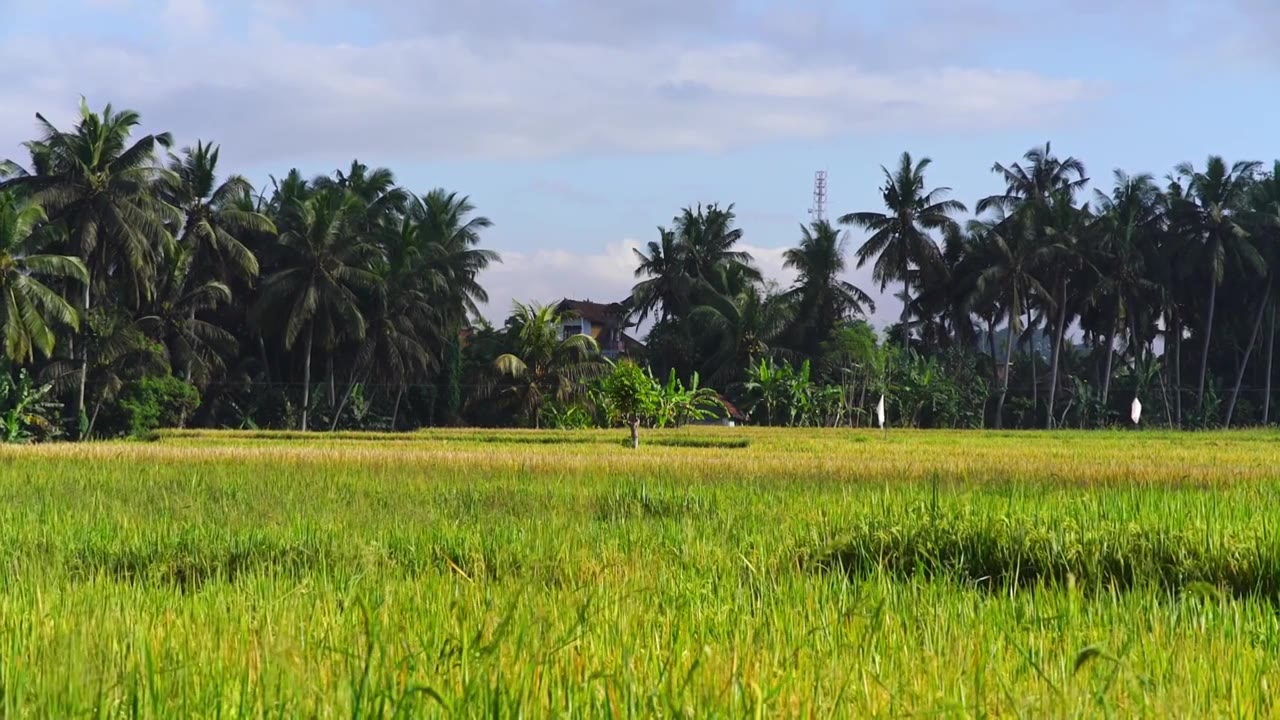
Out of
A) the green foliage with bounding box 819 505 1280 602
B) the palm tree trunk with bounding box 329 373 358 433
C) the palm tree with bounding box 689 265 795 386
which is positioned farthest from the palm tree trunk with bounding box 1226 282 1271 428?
the green foliage with bounding box 819 505 1280 602

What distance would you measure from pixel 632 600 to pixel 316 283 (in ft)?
110

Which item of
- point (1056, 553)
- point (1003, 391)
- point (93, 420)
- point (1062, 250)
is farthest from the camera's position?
point (1062, 250)

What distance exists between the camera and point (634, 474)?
13.0 metres

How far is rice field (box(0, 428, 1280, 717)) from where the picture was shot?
2.82 meters

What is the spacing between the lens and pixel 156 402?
31422mm

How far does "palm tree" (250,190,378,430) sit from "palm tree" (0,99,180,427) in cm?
433

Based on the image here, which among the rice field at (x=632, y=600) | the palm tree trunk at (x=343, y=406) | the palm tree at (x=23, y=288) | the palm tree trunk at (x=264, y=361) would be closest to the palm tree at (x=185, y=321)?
the palm tree trunk at (x=264, y=361)

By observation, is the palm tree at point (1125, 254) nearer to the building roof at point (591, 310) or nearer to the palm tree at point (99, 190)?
the building roof at point (591, 310)

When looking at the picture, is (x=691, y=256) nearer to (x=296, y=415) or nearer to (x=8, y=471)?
(x=296, y=415)

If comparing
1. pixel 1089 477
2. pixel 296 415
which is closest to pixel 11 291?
pixel 296 415

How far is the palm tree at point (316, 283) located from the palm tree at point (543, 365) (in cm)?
467

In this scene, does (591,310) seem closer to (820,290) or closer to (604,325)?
(604,325)

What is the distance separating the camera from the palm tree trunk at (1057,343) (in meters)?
41.8

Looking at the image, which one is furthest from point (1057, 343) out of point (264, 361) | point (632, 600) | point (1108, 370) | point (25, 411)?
point (632, 600)
